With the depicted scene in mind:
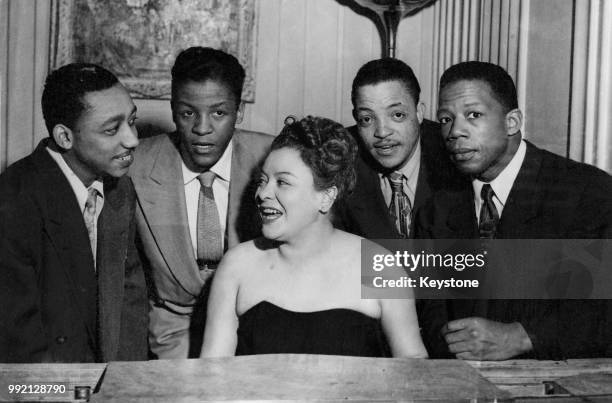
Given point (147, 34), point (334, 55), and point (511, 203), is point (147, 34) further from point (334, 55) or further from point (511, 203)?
point (511, 203)

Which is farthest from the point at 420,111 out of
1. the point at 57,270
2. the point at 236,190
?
the point at 57,270

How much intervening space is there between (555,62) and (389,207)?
0.65 m

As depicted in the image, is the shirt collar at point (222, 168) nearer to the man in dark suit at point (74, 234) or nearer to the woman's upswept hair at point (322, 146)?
the man in dark suit at point (74, 234)

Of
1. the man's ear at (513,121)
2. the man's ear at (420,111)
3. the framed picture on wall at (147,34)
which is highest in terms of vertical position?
the framed picture on wall at (147,34)

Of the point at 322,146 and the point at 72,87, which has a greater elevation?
the point at 72,87

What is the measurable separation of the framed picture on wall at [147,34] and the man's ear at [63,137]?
27cm

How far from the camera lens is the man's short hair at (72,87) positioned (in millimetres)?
1831

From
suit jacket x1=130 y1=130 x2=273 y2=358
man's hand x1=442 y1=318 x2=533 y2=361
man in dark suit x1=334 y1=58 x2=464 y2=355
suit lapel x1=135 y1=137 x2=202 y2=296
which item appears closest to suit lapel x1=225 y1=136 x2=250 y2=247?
suit jacket x1=130 y1=130 x2=273 y2=358

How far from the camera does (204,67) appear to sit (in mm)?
1945

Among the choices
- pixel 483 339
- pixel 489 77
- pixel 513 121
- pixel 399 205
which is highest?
pixel 489 77

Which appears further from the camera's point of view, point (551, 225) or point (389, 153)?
point (389, 153)

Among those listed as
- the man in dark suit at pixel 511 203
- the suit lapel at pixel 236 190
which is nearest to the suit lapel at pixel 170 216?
the suit lapel at pixel 236 190

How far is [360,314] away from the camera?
1609 mm

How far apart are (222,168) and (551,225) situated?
995mm
